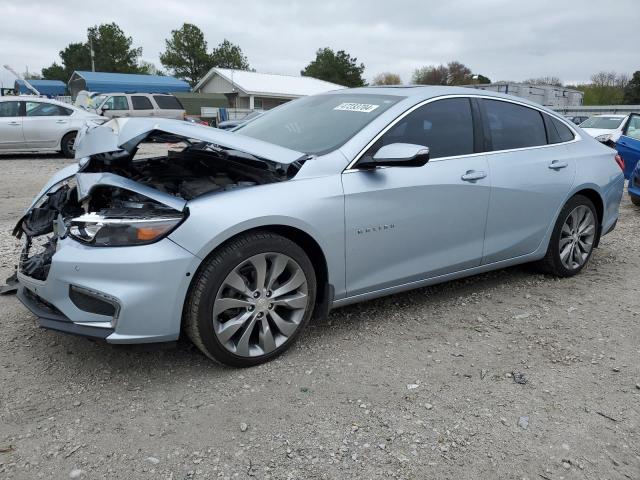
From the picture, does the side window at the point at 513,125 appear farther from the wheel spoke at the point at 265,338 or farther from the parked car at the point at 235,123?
the wheel spoke at the point at 265,338

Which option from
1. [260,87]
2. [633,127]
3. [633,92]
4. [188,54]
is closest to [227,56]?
[188,54]

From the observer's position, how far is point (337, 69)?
66500 millimetres

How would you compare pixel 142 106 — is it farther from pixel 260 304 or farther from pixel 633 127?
pixel 260 304

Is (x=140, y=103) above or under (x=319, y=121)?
under

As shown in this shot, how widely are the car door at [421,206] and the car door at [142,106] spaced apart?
60.3ft

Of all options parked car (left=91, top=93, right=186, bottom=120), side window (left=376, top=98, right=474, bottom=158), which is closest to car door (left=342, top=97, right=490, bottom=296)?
side window (left=376, top=98, right=474, bottom=158)


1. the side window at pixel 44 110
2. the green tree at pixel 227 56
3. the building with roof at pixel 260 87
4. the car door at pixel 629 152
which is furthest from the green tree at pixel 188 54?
the car door at pixel 629 152

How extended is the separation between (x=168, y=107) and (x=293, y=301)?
63.7 ft

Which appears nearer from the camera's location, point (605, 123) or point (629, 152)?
point (629, 152)

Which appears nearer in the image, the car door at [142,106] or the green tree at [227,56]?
the car door at [142,106]

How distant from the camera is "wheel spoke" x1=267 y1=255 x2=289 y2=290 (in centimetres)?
293

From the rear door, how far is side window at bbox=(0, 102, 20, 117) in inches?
324

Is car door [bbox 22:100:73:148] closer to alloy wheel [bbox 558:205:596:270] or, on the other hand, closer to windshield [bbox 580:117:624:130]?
alloy wheel [bbox 558:205:596:270]

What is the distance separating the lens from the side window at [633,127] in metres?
→ 10.9
